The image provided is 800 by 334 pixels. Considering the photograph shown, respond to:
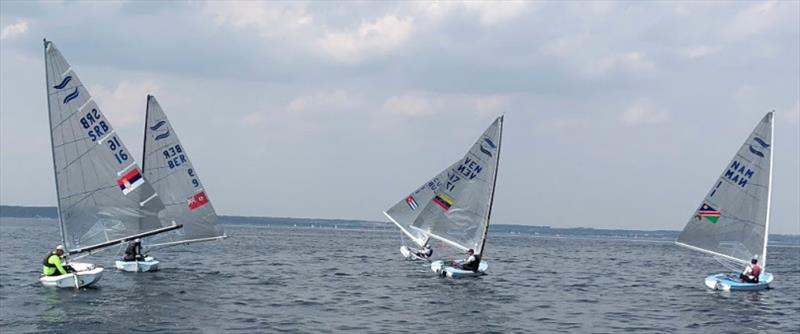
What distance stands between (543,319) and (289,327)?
11.4 metres

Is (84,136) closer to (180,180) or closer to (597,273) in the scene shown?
(180,180)

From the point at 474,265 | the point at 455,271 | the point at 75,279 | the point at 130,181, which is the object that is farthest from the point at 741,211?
the point at 75,279

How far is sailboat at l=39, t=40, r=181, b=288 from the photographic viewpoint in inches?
1390

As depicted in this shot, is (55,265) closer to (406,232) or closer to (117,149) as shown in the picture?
(117,149)

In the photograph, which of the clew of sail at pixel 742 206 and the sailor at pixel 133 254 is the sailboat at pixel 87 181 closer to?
the sailor at pixel 133 254

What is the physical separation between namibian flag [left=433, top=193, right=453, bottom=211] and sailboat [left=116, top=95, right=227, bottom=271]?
44.9 feet

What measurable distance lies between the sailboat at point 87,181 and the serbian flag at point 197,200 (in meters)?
12.2

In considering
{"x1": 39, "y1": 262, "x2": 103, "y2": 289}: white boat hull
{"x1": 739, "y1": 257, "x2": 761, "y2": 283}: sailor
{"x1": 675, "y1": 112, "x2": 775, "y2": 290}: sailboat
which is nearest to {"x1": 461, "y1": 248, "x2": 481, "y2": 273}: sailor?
{"x1": 675, "y1": 112, "x2": 775, "y2": 290}: sailboat

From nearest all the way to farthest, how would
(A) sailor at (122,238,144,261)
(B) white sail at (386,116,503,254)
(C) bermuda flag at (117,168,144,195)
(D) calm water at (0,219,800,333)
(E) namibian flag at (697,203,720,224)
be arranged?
(D) calm water at (0,219,800,333)
(C) bermuda flag at (117,168,144,195)
(A) sailor at (122,238,144,261)
(E) namibian flag at (697,203,720,224)
(B) white sail at (386,116,503,254)

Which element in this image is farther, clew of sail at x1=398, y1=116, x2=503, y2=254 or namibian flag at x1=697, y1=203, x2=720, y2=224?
clew of sail at x1=398, y1=116, x2=503, y2=254

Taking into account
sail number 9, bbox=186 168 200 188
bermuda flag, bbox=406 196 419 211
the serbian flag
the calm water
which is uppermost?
sail number 9, bbox=186 168 200 188

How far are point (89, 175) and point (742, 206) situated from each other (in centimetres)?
3455

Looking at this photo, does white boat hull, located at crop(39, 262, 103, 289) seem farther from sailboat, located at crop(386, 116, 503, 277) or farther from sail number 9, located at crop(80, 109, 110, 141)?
sailboat, located at crop(386, 116, 503, 277)

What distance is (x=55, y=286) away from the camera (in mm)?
36875
